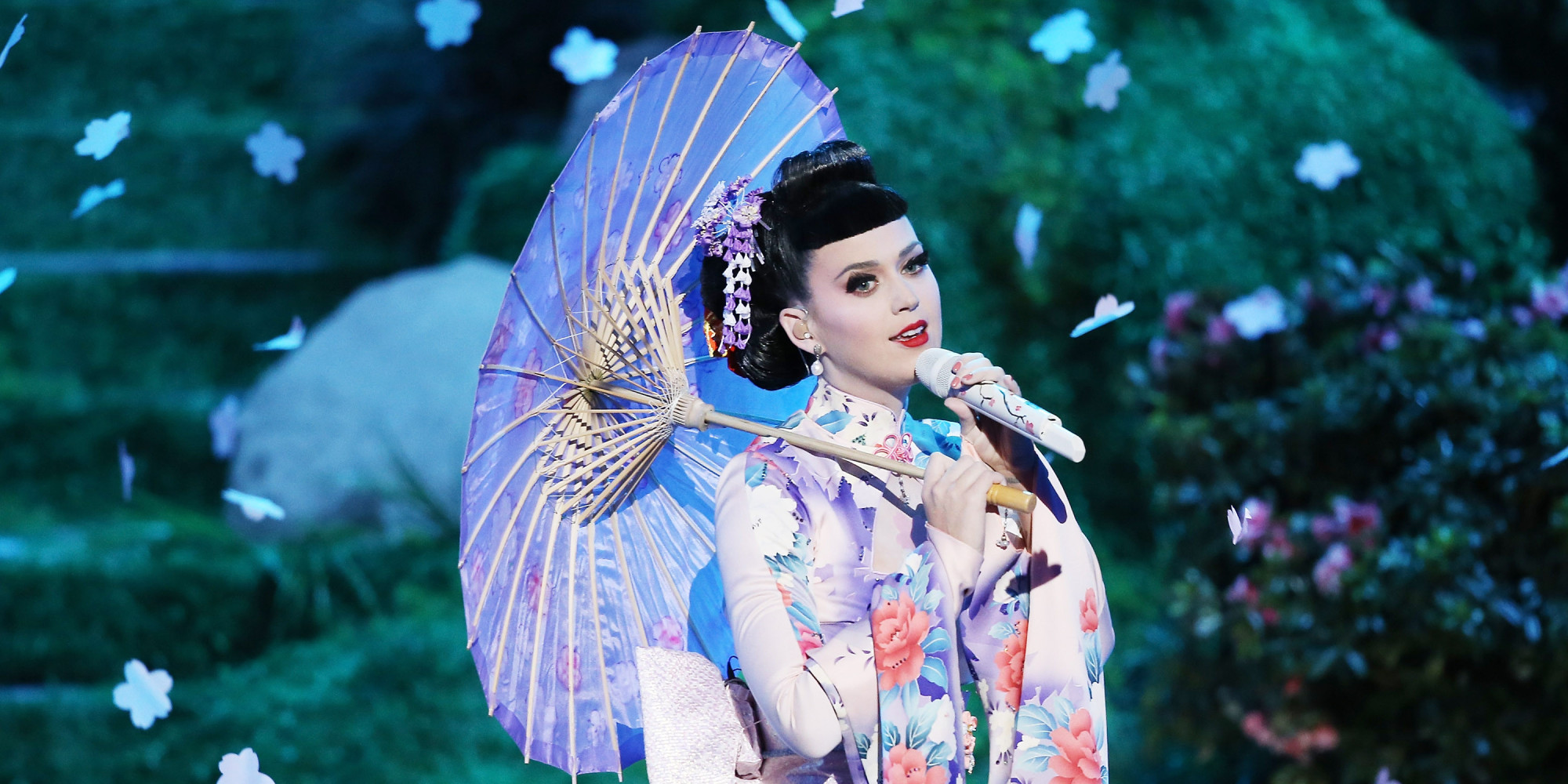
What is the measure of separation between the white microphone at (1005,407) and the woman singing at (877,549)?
31 millimetres

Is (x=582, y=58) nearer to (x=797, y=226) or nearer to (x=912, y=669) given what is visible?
(x=797, y=226)

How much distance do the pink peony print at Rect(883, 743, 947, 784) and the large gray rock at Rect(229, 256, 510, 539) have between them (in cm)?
434

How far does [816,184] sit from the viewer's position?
6.79 ft

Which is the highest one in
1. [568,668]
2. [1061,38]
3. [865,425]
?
[865,425]

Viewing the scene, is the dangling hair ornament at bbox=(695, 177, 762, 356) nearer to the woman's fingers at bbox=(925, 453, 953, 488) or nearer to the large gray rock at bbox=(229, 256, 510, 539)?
the woman's fingers at bbox=(925, 453, 953, 488)

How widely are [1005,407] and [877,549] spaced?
318 millimetres

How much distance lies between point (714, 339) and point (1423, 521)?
7.65 feet

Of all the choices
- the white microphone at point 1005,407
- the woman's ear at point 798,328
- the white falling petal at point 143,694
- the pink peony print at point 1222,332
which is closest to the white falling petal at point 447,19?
the white falling petal at point 143,694

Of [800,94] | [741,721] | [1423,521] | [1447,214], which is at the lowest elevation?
[1447,214]

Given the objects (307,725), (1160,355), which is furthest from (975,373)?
(307,725)

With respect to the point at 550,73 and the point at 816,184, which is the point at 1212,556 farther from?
the point at 550,73

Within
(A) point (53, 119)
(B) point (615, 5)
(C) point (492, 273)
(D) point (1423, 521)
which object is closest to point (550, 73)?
(B) point (615, 5)

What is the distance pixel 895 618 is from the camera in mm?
1854

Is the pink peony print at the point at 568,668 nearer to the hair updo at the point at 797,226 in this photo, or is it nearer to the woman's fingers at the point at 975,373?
the hair updo at the point at 797,226
